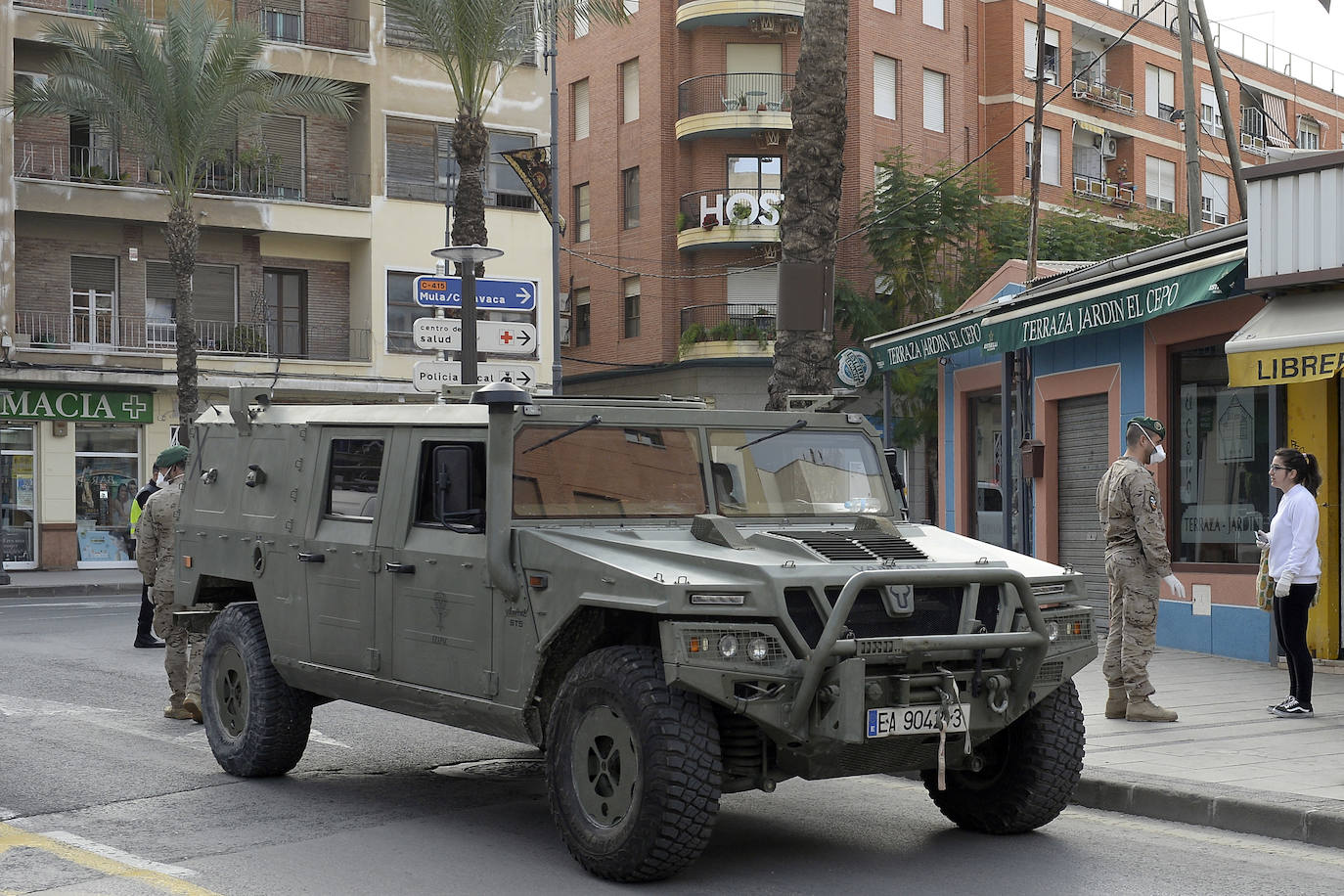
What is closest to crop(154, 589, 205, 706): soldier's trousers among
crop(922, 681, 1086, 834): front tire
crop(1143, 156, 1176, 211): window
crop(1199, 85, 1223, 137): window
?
crop(922, 681, 1086, 834): front tire

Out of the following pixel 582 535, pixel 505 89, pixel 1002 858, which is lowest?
pixel 1002 858

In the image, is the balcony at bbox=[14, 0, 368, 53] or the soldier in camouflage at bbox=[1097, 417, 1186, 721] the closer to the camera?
the soldier in camouflage at bbox=[1097, 417, 1186, 721]

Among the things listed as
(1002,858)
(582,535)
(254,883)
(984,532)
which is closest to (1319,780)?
(1002,858)

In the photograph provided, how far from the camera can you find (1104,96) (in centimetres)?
4966

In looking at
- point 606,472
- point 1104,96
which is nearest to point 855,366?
point 606,472

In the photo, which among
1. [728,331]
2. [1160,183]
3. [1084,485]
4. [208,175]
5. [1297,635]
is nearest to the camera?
[1297,635]

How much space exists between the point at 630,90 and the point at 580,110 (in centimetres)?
248

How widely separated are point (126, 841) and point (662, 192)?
120 ft

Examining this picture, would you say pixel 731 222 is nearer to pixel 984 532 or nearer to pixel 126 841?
pixel 984 532

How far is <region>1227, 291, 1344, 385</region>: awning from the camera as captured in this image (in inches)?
456

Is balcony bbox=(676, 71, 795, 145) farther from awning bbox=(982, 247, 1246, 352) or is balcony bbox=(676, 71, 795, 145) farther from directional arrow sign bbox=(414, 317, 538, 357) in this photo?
directional arrow sign bbox=(414, 317, 538, 357)

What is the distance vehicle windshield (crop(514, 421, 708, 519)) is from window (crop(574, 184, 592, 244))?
39.1 m

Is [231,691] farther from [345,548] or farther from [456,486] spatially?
[456,486]

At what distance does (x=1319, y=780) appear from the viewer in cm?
805
